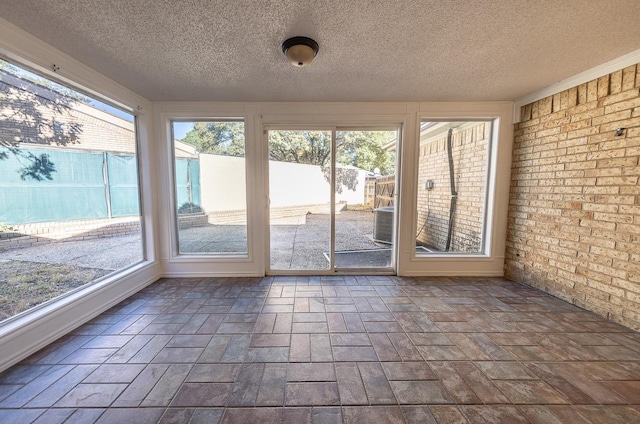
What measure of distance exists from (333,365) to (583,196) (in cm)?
293

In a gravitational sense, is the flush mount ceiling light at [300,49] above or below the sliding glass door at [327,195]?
above

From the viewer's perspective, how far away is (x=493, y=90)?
2646 millimetres

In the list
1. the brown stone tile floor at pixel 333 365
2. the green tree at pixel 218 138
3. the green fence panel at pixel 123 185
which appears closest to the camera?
the brown stone tile floor at pixel 333 365

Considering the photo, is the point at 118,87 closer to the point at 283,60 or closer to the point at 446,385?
the point at 283,60

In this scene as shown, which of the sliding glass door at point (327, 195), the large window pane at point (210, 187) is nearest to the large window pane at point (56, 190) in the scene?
the large window pane at point (210, 187)

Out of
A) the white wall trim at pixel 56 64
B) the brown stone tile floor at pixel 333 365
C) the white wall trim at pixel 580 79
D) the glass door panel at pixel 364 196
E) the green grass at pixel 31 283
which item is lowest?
the brown stone tile floor at pixel 333 365

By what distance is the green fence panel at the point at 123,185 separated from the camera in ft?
8.40

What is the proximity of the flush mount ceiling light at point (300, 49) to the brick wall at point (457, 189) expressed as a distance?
208 cm

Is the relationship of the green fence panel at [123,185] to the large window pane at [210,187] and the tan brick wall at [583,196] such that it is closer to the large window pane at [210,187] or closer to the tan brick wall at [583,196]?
the large window pane at [210,187]

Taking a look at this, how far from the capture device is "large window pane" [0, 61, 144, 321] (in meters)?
1.69

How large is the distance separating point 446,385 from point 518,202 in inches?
105

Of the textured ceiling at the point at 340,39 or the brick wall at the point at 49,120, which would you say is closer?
the textured ceiling at the point at 340,39

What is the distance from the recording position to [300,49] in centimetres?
175

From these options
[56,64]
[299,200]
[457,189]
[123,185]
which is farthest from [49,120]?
[457,189]
